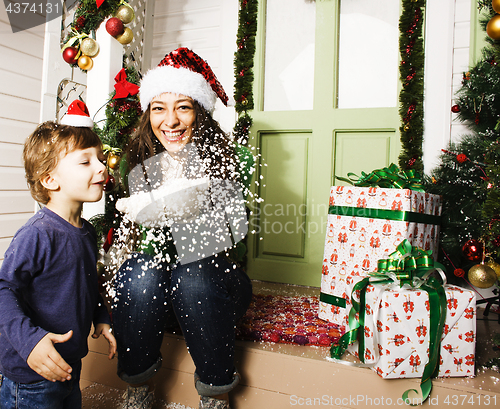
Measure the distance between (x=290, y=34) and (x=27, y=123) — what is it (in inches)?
63.6

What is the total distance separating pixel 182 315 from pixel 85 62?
1.43 meters

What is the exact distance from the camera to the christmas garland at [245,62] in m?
2.10

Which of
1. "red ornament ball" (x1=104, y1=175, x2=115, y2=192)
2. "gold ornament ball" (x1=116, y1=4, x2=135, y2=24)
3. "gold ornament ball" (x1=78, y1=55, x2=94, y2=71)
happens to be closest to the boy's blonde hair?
"red ornament ball" (x1=104, y1=175, x2=115, y2=192)

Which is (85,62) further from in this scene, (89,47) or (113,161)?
(113,161)

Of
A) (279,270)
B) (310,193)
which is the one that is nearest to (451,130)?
(310,193)

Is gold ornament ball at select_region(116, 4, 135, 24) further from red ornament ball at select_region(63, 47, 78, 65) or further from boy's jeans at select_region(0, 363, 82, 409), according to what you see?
boy's jeans at select_region(0, 363, 82, 409)

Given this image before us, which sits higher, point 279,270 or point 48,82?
point 48,82

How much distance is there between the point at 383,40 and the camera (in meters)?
1.93

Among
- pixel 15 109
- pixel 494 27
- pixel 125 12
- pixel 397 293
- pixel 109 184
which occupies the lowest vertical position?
pixel 397 293

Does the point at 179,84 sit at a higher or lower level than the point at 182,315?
higher

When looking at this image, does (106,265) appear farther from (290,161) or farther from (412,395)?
(412,395)

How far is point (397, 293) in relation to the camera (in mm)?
995

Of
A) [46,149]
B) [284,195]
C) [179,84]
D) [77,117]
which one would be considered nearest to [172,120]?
[179,84]

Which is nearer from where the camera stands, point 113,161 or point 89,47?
point 113,161
